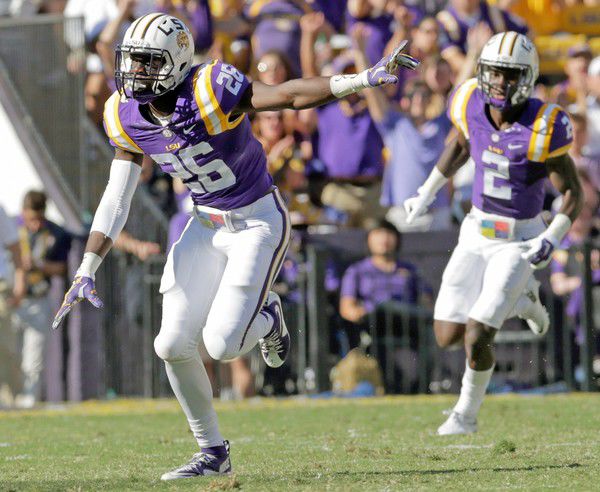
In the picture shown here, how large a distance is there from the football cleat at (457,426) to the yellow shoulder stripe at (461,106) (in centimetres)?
160

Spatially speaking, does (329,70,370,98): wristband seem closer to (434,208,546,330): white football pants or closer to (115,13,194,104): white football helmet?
(115,13,194,104): white football helmet

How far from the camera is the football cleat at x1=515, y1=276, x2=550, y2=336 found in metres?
7.84

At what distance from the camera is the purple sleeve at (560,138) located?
749cm

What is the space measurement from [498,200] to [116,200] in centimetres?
253

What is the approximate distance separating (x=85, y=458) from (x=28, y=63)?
5609 mm

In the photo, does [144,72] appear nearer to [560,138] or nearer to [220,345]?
[220,345]

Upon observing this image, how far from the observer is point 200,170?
5973 millimetres

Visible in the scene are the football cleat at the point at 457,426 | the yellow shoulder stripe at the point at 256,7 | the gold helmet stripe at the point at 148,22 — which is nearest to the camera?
the gold helmet stripe at the point at 148,22

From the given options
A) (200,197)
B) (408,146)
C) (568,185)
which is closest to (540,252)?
(568,185)

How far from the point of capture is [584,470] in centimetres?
572

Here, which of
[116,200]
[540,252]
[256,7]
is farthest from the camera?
[256,7]

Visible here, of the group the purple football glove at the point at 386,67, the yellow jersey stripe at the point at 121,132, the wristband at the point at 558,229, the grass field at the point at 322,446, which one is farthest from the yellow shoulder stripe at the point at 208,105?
the wristband at the point at 558,229

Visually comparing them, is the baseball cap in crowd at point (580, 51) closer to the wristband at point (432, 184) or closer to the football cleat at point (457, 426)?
the wristband at point (432, 184)

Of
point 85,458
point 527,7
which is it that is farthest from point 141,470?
point 527,7
